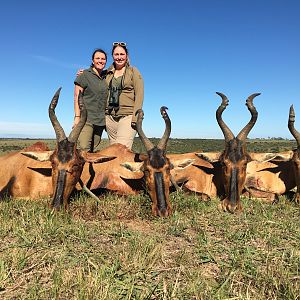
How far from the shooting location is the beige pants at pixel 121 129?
8.16m

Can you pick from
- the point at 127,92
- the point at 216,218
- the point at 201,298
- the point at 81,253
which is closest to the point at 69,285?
the point at 81,253

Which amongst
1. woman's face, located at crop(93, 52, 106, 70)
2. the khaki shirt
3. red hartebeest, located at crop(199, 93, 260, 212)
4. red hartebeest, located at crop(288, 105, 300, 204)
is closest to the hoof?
red hartebeest, located at crop(199, 93, 260, 212)

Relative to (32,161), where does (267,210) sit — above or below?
below

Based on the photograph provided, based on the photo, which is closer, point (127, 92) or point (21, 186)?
point (21, 186)

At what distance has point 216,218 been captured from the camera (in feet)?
17.4

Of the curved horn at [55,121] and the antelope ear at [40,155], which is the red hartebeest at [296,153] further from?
the antelope ear at [40,155]

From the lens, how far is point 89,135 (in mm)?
8023

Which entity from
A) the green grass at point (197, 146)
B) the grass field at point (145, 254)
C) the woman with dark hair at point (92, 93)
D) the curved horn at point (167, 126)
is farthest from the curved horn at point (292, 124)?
the green grass at point (197, 146)

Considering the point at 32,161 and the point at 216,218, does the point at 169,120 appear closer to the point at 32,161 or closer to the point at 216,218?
the point at 216,218

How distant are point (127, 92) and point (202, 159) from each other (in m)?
2.27

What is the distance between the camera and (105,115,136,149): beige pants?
8164 mm

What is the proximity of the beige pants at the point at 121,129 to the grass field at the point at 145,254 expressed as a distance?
2.72m

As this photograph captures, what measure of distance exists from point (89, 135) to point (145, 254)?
4.84 m

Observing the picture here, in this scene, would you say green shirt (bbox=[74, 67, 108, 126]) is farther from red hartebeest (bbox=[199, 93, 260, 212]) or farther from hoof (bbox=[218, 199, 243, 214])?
hoof (bbox=[218, 199, 243, 214])
